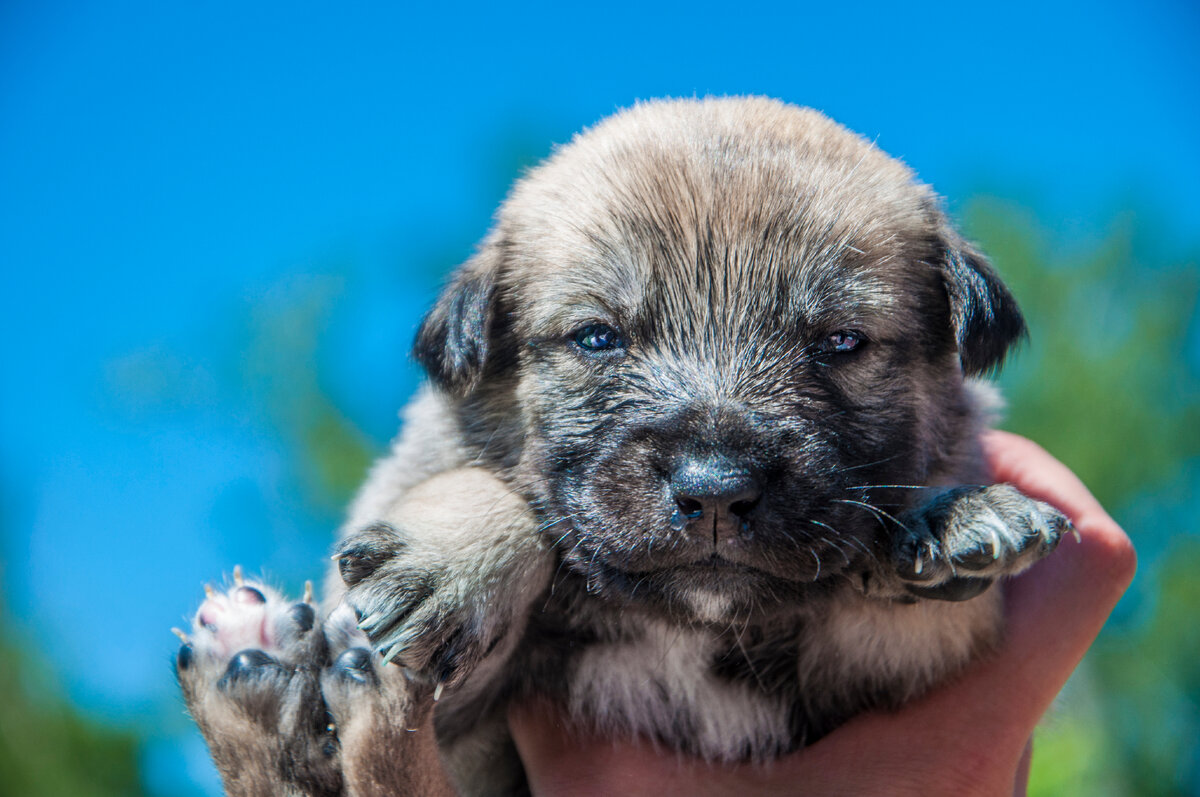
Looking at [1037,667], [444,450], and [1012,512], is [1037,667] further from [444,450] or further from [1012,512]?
[444,450]

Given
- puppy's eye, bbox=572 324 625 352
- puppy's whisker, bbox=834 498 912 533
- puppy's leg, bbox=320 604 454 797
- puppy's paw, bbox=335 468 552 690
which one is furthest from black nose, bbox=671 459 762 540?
puppy's leg, bbox=320 604 454 797

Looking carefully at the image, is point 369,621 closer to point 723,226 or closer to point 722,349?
point 722,349

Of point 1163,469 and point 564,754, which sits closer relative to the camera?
point 564,754

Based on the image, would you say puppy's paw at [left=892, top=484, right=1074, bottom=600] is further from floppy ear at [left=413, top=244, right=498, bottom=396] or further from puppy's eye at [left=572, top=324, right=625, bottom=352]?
floppy ear at [left=413, top=244, right=498, bottom=396]

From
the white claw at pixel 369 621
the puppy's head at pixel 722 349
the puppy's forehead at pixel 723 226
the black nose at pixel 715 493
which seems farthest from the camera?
the puppy's forehead at pixel 723 226

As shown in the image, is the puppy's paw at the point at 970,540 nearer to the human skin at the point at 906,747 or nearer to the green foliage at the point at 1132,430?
the human skin at the point at 906,747

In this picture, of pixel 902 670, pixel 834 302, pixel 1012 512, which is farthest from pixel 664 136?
pixel 902 670

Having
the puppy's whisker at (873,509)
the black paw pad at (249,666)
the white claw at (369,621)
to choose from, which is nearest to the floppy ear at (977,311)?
the puppy's whisker at (873,509)
